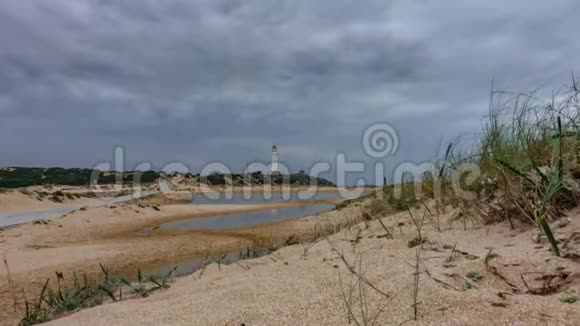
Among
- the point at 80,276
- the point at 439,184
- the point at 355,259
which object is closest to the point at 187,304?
the point at 355,259

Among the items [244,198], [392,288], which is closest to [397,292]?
[392,288]

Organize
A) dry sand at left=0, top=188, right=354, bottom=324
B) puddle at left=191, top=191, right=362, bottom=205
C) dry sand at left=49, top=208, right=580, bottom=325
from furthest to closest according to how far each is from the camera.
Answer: puddle at left=191, top=191, right=362, bottom=205
dry sand at left=0, top=188, right=354, bottom=324
dry sand at left=49, top=208, right=580, bottom=325

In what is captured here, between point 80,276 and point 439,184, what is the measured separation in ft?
15.7

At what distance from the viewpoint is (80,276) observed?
5.48 meters

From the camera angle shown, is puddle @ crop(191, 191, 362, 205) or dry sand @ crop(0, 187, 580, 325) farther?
puddle @ crop(191, 191, 362, 205)

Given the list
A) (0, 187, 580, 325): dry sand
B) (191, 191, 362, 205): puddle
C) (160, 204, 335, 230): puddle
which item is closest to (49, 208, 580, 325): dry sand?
(0, 187, 580, 325): dry sand

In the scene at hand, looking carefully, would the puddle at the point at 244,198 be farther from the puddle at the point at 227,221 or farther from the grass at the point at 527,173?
the grass at the point at 527,173

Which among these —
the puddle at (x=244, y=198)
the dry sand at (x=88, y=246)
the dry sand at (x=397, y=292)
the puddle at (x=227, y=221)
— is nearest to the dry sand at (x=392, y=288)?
the dry sand at (x=397, y=292)

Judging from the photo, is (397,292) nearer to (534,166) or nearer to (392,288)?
(392,288)

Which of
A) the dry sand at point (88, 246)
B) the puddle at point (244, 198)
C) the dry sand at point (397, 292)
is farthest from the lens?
the puddle at point (244, 198)

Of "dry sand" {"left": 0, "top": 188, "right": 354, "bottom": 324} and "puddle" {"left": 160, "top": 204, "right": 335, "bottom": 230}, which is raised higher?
"dry sand" {"left": 0, "top": 188, "right": 354, "bottom": 324}

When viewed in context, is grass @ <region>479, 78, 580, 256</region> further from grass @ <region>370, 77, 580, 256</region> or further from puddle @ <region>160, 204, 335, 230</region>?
puddle @ <region>160, 204, 335, 230</region>

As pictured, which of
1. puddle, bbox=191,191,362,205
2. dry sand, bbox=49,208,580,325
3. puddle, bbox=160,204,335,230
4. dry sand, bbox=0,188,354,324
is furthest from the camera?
puddle, bbox=191,191,362,205

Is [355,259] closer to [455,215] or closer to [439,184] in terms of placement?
[455,215]
